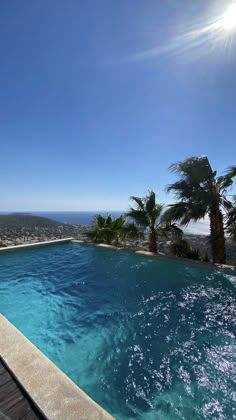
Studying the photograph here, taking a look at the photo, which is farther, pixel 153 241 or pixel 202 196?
pixel 153 241

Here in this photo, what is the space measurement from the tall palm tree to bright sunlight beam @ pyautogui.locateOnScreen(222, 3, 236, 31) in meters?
6.40

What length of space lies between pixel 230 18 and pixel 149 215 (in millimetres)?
7391

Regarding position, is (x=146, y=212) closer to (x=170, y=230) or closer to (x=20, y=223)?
(x=170, y=230)

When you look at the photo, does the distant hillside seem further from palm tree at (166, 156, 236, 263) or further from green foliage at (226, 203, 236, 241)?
green foliage at (226, 203, 236, 241)

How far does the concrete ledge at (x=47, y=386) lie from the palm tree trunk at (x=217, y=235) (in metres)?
7.47

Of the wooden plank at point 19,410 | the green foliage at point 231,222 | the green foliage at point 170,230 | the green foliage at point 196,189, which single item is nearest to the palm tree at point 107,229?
the green foliage at point 170,230

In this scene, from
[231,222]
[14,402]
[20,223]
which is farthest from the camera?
[20,223]

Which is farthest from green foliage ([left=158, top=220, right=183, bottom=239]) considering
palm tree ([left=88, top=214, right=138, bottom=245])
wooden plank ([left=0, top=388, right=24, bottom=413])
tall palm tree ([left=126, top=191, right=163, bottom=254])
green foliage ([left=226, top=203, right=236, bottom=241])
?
wooden plank ([left=0, top=388, right=24, bottom=413])

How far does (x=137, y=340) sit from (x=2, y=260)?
753 centimetres

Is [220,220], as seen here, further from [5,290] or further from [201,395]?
[5,290]

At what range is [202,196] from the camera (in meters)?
7.85

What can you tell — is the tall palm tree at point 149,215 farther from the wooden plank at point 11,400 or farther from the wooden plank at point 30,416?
the wooden plank at point 30,416

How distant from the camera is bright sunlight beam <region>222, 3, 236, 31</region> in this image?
5166mm

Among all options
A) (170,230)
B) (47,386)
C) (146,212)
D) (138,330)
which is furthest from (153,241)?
(47,386)
